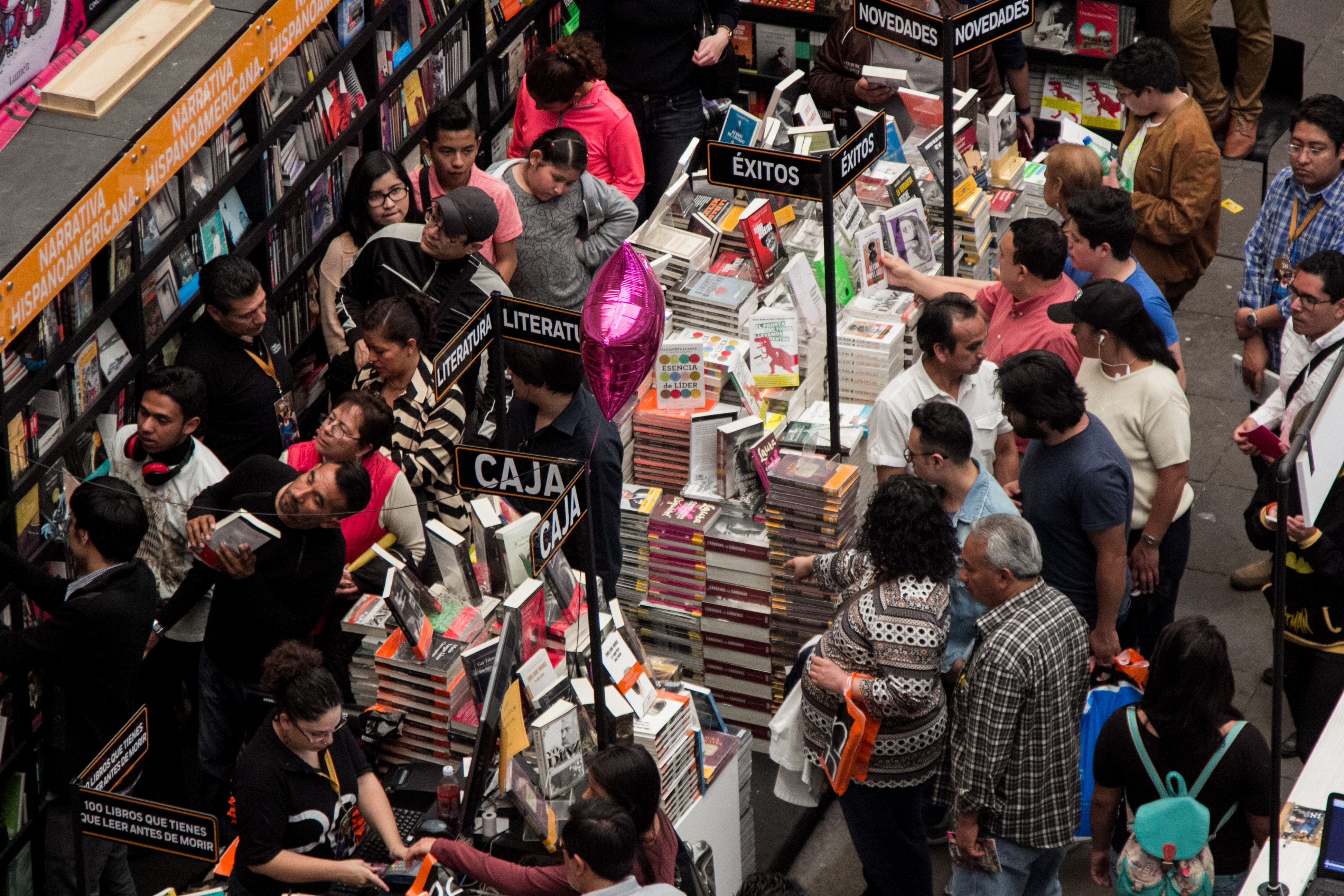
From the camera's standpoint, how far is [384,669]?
4914 millimetres

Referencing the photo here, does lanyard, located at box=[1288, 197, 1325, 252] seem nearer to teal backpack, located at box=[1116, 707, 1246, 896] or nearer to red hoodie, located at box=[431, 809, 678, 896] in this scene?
teal backpack, located at box=[1116, 707, 1246, 896]

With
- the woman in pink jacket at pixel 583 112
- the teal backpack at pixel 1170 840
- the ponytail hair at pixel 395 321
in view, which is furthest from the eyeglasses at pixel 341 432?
the teal backpack at pixel 1170 840

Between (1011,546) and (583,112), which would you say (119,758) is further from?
(583,112)

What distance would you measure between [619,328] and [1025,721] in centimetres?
172

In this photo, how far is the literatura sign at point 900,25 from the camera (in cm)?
643

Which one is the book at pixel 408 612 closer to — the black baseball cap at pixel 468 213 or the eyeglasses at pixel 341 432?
the eyeglasses at pixel 341 432

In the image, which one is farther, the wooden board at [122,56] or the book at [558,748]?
the wooden board at [122,56]

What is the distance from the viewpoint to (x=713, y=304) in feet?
22.2

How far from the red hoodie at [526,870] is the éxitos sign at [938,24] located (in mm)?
3580

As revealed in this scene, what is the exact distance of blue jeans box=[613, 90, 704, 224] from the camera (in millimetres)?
8617

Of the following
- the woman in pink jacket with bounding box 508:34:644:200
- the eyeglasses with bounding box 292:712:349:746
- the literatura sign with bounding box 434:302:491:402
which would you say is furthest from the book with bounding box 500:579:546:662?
the woman in pink jacket with bounding box 508:34:644:200

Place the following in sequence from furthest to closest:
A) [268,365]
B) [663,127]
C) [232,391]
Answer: [663,127]
[268,365]
[232,391]

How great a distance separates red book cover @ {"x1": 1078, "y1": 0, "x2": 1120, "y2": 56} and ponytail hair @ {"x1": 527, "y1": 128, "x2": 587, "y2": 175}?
4515mm

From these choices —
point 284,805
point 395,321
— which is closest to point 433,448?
point 395,321
